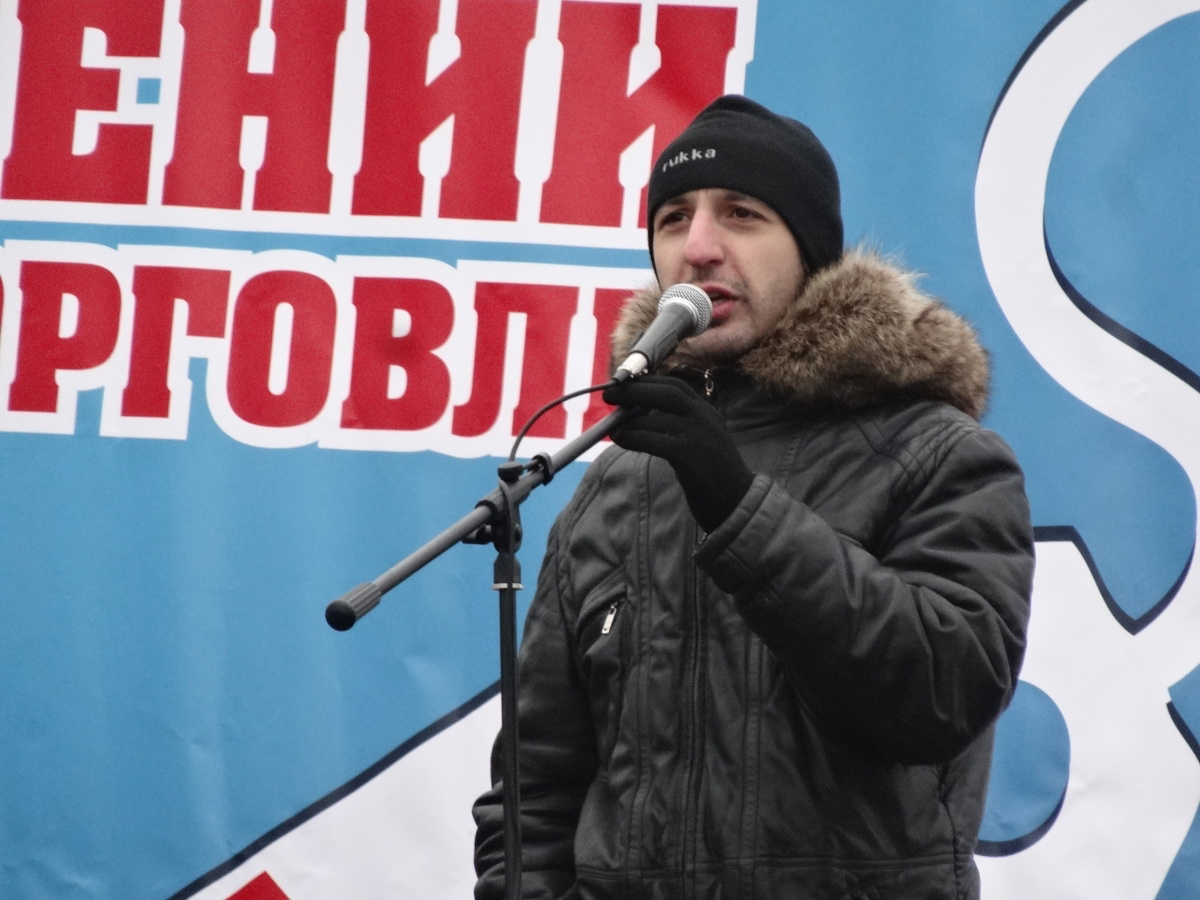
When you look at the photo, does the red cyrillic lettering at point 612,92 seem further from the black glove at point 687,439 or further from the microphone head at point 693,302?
the black glove at point 687,439

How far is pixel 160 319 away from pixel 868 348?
1.53 metres

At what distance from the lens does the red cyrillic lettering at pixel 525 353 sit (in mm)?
2422

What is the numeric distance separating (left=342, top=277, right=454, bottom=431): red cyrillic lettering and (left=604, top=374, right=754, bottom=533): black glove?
1.25 m

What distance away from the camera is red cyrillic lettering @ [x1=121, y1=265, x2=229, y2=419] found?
250 centimetres

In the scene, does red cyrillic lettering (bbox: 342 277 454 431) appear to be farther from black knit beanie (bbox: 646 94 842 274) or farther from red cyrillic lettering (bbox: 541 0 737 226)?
black knit beanie (bbox: 646 94 842 274)

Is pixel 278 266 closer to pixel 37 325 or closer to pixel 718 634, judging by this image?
pixel 37 325

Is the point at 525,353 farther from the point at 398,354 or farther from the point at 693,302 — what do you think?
the point at 693,302

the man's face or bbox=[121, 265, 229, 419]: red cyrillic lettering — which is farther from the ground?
the man's face

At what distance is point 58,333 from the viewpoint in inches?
100

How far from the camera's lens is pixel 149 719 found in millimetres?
2410

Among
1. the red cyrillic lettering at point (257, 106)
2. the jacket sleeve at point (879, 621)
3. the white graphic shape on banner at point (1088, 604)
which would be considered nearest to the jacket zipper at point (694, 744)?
the jacket sleeve at point (879, 621)

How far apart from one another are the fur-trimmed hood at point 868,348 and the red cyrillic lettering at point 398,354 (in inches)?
38.6

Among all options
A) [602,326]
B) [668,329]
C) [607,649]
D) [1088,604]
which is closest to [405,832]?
[602,326]

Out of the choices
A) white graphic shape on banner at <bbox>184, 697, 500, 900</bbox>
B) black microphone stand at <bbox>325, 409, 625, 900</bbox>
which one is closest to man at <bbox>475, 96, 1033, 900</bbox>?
black microphone stand at <bbox>325, 409, 625, 900</bbox>
